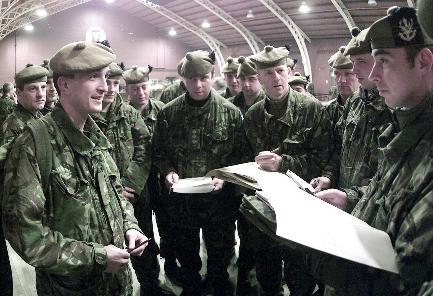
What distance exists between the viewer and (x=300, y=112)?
312 centimetres

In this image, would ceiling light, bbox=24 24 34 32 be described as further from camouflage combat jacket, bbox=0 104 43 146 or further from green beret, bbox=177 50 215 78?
green beret, bbox=177 50 215 78

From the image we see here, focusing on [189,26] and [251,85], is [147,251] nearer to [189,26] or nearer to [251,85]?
[251,85]

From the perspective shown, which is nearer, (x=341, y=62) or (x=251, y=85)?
(x=341, y=62)

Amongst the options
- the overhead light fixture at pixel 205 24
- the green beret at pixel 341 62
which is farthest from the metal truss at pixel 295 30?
the green beret at pixel 341 62

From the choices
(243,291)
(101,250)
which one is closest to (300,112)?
(243,291)

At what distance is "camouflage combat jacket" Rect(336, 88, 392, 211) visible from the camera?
2.54 m

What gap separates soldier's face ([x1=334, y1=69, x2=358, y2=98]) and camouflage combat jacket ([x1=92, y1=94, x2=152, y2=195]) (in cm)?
186

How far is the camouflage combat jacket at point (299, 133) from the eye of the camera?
3.01 m

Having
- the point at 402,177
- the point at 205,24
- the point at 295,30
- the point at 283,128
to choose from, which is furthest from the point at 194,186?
the point at 205,24

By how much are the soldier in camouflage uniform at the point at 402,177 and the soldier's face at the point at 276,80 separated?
62.4 inches

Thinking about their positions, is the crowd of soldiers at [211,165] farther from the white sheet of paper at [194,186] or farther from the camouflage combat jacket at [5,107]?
the camouflage combat jacket at [5,107]

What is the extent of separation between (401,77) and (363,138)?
1285 millimetres

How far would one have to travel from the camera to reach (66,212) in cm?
180

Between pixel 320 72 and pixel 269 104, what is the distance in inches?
662
